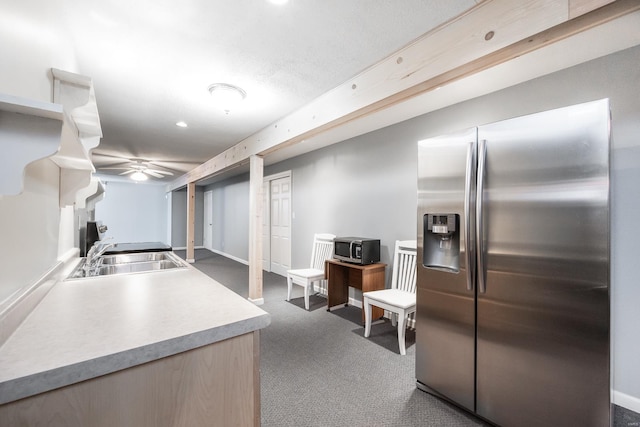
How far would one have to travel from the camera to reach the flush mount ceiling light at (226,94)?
2.37m

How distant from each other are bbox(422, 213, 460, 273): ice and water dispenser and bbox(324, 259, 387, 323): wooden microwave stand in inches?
49.9

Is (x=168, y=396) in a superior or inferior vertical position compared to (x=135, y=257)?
inferior

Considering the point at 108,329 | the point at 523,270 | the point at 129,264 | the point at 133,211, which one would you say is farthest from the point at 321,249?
the point at 133,211

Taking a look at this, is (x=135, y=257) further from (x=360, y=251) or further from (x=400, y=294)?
(x=400, y=294)

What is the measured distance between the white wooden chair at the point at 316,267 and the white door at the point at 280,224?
1127 millimetres

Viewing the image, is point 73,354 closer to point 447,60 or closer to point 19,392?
point 19,392

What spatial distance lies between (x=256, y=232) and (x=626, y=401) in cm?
366

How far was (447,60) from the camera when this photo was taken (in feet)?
5.08

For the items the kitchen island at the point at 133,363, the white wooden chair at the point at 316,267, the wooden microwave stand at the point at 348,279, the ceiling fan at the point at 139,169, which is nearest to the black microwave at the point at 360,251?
the wooden microwave stand at the point at 348,279

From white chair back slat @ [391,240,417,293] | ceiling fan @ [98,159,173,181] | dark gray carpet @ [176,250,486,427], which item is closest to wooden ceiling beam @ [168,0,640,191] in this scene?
white chair back slat @ [391,240,417,293]

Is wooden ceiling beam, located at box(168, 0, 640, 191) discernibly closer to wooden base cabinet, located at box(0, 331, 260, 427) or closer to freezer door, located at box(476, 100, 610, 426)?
freezer door, located at box(476, 100, 610, 426)

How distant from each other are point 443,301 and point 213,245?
8.55m

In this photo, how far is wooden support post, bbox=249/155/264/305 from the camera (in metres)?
3.79

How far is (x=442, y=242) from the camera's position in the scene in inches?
75.9
